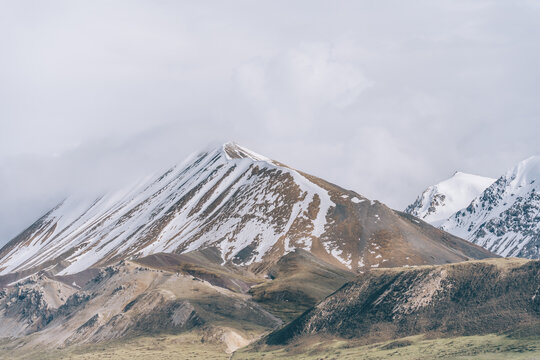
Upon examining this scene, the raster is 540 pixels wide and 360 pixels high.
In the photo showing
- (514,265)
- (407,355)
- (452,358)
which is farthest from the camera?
(514,265)

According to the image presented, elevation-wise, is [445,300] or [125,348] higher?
[445,300]

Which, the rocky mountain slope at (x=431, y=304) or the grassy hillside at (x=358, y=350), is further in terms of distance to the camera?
the rocky mountain slope at (x=431, y=304)

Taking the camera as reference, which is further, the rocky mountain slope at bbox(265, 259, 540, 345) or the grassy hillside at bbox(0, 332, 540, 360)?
the rocky mountain slope at bbox(265, 259, 540, 345)

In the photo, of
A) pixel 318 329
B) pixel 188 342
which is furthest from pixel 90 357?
pixel 318 329

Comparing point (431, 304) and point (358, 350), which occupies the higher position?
point (431, 304)

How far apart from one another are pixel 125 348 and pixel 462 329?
3704 inches

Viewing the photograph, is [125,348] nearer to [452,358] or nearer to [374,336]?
[374,336]

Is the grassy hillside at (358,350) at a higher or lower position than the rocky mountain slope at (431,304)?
lower

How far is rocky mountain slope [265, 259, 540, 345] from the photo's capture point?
14238 centimetres

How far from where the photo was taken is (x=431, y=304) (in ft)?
510

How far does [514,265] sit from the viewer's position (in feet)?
506

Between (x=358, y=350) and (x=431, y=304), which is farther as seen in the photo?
(x=431, y=304)

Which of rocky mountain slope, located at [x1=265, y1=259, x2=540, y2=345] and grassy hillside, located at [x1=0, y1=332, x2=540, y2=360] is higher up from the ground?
rocky mountain slope, located at [x1=265, y1=259, x2=540, y2=345]

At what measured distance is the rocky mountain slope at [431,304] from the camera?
467ft
